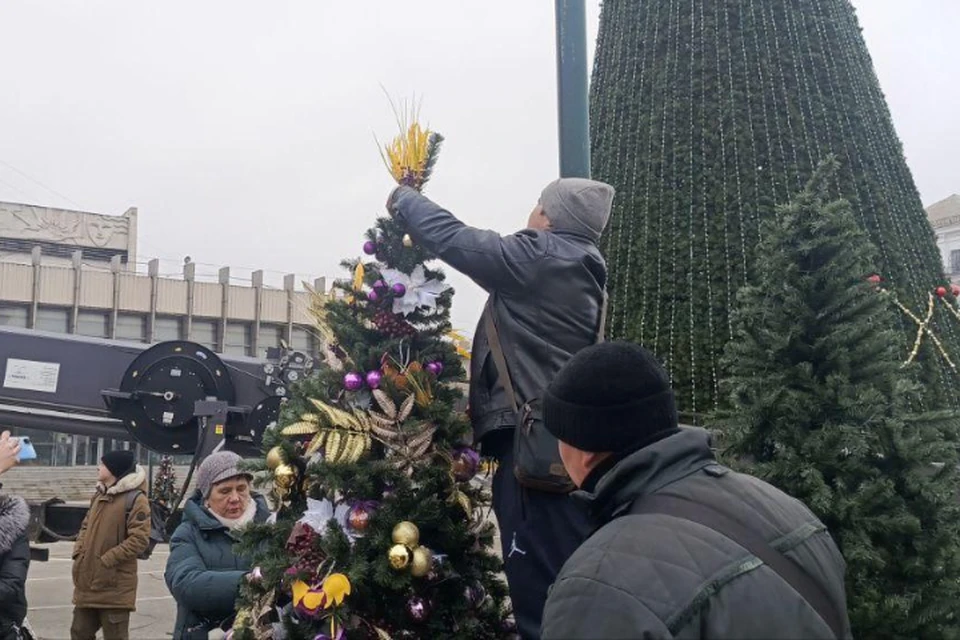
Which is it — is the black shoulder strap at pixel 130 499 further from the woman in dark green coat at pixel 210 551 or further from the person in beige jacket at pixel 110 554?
the woman in dark green coat at pixel 210 551

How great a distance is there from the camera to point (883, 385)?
349cm

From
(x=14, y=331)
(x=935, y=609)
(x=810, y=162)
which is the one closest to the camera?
(x=935, y=609)

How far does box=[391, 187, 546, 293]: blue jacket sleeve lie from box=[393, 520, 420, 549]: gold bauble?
Result: 80 centimetres

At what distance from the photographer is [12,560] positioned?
17.4ft

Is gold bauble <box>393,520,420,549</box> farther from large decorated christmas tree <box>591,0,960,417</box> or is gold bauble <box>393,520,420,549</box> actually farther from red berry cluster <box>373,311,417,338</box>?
large decorated christmas tree <box>591,0,960,417</box>

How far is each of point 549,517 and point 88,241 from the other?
54.5 metres

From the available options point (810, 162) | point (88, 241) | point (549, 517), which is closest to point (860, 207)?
point (810, 162)

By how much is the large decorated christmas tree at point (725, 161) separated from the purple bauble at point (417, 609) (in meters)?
2.62

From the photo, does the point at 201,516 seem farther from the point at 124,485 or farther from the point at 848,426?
the point at 848,426

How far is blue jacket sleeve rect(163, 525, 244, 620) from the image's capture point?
13.5 feet

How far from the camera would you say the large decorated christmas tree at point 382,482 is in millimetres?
2854

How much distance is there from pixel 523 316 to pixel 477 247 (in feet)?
0.89

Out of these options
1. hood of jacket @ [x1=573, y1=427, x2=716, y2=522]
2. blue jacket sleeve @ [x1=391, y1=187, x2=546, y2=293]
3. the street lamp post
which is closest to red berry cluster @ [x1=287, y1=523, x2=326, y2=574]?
blue jacket sleeve @ [x1=391, y1=187, x2=546, y2=293]

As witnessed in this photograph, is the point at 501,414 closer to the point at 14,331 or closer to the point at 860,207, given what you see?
the point at 860,207
